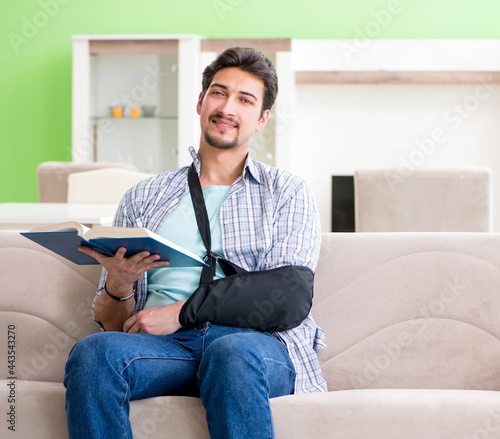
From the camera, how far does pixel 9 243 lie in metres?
2.39

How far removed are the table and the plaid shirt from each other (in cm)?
104

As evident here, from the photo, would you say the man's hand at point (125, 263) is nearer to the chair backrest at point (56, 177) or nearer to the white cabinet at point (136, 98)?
the chair backrest at point (56, 177)

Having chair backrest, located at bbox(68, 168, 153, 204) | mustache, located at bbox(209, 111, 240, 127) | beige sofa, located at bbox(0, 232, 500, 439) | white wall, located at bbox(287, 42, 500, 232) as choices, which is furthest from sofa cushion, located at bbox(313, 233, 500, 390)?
white wall, located at bbox(287, 42, 500, 232)

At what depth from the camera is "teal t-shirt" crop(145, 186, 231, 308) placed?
82.8 inches

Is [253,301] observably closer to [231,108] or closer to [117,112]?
[231,108]

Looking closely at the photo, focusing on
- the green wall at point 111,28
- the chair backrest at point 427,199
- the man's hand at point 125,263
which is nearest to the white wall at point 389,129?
the green wall at point 111,28

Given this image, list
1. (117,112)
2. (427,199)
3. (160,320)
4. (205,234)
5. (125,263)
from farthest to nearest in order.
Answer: (117,112) → (427,199) → (205,234) → (160,320) → (125,263)

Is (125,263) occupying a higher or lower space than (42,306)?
higher

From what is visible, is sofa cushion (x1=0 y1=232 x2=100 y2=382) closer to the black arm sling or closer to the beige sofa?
the beige sofa

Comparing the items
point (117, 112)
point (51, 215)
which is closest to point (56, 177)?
point (51, 215)

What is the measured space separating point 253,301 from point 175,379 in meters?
0.25

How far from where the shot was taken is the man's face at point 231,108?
2.25 m

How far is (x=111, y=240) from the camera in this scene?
176 cm

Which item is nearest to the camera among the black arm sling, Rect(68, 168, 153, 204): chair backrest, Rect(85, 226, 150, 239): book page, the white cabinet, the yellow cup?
Rect(85, 226, 150, 239): book page
